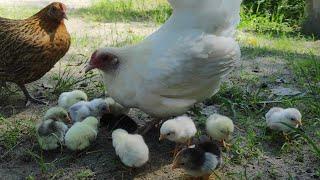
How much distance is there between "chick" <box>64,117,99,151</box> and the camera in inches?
124

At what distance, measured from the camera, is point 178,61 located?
10.3 feet

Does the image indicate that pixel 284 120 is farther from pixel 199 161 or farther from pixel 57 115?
pixel 57 115

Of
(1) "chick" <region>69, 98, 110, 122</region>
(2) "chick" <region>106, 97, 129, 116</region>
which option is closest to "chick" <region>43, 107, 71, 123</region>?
(1) "chick" <region>69, 98, 110, 122</region>

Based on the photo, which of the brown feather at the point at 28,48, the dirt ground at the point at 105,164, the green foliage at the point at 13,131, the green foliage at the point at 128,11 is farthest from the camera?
the green foliage at the point at 128,11

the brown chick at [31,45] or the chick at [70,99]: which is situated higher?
the brown chick at [31,45]

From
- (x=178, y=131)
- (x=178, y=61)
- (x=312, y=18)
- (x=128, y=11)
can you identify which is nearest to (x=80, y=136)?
(x=178, y=131)

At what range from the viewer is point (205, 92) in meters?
3.35

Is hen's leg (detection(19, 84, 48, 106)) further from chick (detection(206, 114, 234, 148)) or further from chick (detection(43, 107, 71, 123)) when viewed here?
chick (detection(206, 114, 234, 148))

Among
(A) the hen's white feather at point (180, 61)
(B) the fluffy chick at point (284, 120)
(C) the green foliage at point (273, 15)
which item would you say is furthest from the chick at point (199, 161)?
(C) the green foliage at point (273, 15)

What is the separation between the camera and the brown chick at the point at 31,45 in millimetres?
3963

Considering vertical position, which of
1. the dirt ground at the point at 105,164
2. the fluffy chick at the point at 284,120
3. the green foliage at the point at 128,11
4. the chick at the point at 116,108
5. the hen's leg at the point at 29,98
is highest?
the fluffy chick at the point at 284,120

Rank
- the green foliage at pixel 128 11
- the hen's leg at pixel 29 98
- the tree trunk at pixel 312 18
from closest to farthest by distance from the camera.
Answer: the hen's leg at pixel 29 98, the tree trunk at pixel 312 18, the green foliage at pixel 128 11

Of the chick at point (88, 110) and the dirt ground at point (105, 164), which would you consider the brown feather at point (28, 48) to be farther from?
the dirt ground at point (105, 164)

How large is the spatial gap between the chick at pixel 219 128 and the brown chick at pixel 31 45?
5.07 ft
